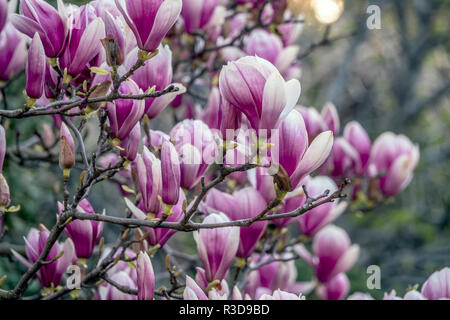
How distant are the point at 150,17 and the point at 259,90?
0.20 meters

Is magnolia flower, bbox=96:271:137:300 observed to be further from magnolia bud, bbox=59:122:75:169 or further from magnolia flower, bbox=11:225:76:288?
magnolia bud, bbox=59:122:75:169

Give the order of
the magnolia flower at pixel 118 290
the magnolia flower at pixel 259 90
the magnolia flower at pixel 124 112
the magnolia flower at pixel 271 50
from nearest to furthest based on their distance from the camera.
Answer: the magnolia flower at pixel 259 90 < the magnolia flower at pixel 124 112 < the magnolia flower at pixel 118 290 < the magnolia flower at pixel 271 50

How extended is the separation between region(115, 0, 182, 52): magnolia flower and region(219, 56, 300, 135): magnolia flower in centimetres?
12

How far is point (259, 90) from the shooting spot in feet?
2.63

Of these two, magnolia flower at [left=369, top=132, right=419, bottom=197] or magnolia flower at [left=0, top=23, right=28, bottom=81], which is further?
magnolia flower at [left=369, top=132, right=419, bottom=197]

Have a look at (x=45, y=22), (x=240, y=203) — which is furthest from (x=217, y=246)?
(x=45, y=22)

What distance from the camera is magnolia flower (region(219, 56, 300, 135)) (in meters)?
0.78

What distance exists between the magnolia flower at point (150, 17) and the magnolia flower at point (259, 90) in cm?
12

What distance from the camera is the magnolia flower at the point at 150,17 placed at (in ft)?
2.68

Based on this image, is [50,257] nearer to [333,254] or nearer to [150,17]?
[150,17]

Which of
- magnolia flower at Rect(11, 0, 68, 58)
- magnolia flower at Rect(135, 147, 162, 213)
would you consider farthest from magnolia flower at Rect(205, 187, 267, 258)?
magnolia flower at Rect(11, 0, 68, 58)

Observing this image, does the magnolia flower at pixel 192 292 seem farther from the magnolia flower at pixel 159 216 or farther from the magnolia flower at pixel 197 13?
the magnolia flower at pixel 197 13

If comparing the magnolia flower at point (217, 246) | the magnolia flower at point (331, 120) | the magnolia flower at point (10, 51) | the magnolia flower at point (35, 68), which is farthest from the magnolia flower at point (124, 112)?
the magnolia flower at point (331, 120)

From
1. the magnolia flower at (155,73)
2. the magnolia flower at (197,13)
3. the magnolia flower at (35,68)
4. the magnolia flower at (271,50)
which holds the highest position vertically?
the magnolia flower at (197,13)
